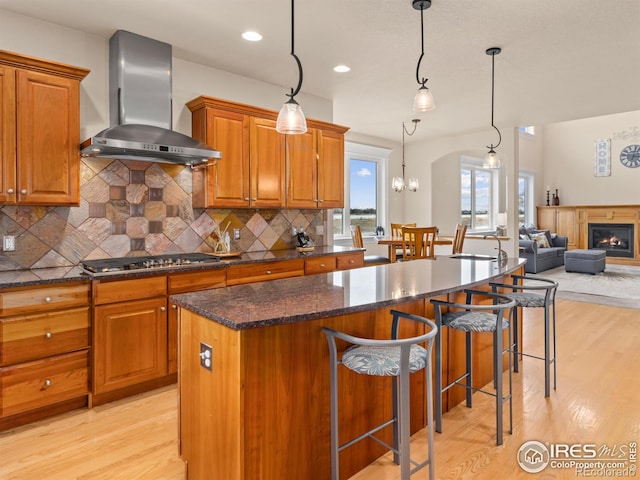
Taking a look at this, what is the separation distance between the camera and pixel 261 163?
155 inches

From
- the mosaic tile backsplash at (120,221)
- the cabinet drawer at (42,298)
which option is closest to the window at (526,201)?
the mosaic tile backsplash at (120,221)

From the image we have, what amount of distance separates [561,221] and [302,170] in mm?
9698

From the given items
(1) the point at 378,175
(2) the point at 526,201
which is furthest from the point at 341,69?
(2) the point at 526,201

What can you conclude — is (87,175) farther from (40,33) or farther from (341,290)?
(341,290)

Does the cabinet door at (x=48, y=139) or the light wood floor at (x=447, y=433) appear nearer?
the light wood floor at (x=447, y=433)

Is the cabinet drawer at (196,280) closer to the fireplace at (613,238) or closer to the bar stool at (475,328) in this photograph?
the bar stool at (475,328)

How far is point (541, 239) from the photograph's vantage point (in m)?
9.41

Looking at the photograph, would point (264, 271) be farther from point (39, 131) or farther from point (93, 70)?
point (93, 70)

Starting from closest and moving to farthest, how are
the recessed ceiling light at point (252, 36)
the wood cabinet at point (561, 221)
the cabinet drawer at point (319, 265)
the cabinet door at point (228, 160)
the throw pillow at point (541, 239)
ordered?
the recessed ceiling light at point (252, 36) < the cabinet door at point (228, 160) < the cabinet drawer at point (319, 265) < the throw pillow at point (541, 239) < the wood cabinet at point (561, 221)

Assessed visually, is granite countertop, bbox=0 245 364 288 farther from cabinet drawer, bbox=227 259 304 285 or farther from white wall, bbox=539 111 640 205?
white wall, bbox=539 111 640 205

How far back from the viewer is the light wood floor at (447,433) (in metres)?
2.03

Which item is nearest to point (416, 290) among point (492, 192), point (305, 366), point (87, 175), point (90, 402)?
point (305, 366)

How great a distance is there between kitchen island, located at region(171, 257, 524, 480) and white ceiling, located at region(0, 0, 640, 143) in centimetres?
200

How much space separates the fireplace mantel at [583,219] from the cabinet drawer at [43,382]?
11.9 meters
